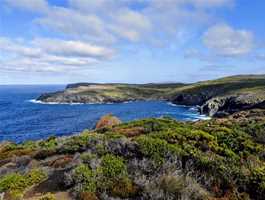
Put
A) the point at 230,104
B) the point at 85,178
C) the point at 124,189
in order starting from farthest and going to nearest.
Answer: the point at 230,104, the point at 85,178, the point at 124,189

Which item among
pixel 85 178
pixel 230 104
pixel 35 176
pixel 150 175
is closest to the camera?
pixel 85 178

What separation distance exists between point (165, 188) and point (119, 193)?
1.24m

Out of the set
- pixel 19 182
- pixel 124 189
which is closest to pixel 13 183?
pixel 19 182

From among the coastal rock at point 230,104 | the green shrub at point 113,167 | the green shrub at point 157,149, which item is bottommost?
the coastal rock at point 230,104

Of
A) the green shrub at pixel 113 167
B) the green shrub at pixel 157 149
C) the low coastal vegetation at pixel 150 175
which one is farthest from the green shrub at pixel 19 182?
the green shrub at pixel 157 149

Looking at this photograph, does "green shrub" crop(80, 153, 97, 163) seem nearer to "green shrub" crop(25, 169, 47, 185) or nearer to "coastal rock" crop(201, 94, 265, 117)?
"green shrub" crop(25, 169, 47, 185)

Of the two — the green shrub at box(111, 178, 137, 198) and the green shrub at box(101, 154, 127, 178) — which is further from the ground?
the green shrub at box(101, 154, 127, 178)

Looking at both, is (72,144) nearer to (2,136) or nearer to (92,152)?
(92,152)

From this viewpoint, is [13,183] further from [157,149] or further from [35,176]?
[157,149]

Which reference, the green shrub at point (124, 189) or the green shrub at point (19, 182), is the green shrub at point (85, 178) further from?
the green shrub at point (19, 182)

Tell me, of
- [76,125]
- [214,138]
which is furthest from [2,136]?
[214,138]

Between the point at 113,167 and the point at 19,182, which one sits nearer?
the point at 113,167

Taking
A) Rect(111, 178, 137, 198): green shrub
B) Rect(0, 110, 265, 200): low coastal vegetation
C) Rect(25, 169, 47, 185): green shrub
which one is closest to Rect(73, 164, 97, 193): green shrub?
Rect(0, 110, 265, 200): low coastal vegetation

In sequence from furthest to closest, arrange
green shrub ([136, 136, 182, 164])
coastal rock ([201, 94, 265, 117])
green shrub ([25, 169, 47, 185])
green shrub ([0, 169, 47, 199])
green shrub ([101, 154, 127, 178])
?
coastal rock ([201, 94, 265, 117]) → green shrub ([136, 136, 182, 164]) → green shrub ([25, 169, 47, 185]) → green shrub ([0, 169, 47, 199]) → green shrub ([101, 154, 127, 178])
